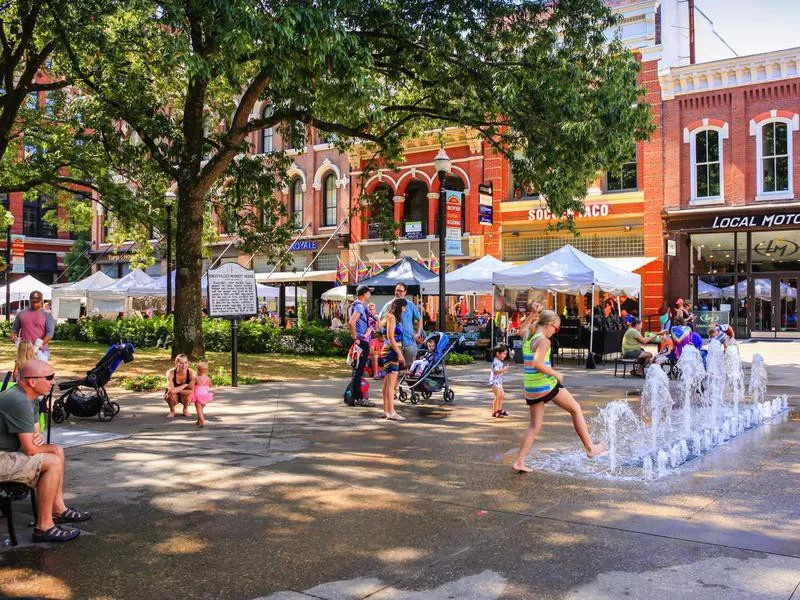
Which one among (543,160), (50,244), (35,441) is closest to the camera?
(35,441)

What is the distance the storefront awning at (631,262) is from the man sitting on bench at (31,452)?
2442 centimetres

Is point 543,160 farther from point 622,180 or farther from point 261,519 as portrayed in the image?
point 622,180

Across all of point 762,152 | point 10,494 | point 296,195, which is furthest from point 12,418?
point 296,195

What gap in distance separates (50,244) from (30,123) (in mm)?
38440

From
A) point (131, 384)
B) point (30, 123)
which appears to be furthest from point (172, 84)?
point (131, 384)

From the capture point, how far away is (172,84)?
19812 millimetres

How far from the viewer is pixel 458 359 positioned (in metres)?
19.3

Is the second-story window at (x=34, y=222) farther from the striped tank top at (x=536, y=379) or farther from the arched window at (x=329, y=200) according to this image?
the striped tank top at (x=536, y=379)

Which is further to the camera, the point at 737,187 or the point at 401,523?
the point at 737,187

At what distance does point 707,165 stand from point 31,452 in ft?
90.3

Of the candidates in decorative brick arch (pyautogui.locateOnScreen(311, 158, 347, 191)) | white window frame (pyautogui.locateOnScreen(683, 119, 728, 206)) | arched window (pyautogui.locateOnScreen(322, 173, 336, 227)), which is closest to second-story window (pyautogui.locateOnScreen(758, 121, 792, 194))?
white window frame (pyautogui.locateOnScreen(683, 119, 728, 206))

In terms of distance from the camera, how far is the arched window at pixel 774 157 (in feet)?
86.9

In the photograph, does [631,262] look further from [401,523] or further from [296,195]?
[401,523]

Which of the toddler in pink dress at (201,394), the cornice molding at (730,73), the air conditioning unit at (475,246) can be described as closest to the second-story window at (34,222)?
the air conditioning unit at (475,246)
